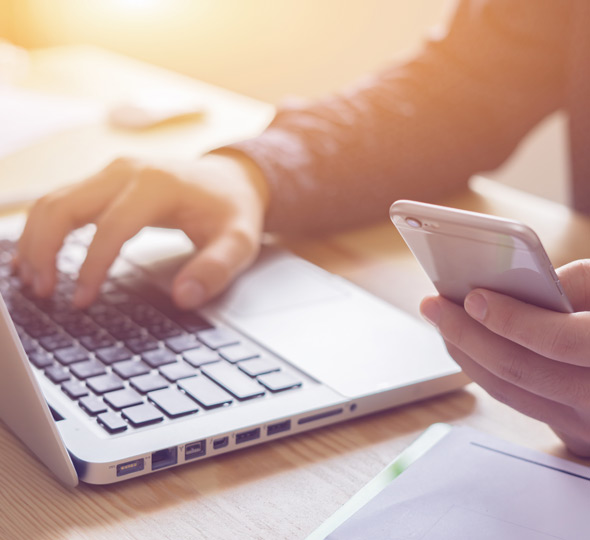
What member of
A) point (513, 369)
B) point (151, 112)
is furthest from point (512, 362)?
point (151, 112)

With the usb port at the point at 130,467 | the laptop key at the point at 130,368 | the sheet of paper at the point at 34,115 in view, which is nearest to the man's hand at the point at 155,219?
the laptop key at the point at 130,368

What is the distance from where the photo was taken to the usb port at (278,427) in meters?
0.51

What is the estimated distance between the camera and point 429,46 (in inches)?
40.5

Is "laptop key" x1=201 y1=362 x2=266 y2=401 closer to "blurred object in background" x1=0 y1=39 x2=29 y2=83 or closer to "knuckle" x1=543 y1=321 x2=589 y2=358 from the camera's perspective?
"knuckle" x1=543 y1=321 x2=589 y2=358

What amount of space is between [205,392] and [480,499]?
17 cm

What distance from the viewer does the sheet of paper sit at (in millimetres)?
1086

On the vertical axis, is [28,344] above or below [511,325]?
below

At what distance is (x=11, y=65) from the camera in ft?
4.46

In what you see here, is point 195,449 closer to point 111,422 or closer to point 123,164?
point 111,422

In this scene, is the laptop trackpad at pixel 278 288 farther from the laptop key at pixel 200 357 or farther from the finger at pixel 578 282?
the finger at pixel 578 282

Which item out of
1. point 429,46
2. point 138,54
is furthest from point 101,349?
point 138,54

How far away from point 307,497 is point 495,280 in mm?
156

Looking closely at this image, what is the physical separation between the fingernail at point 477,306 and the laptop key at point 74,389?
9.2 inches

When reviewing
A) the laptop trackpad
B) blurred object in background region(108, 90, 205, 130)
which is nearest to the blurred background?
blurred object in background region(108, 90, 205, 130)
